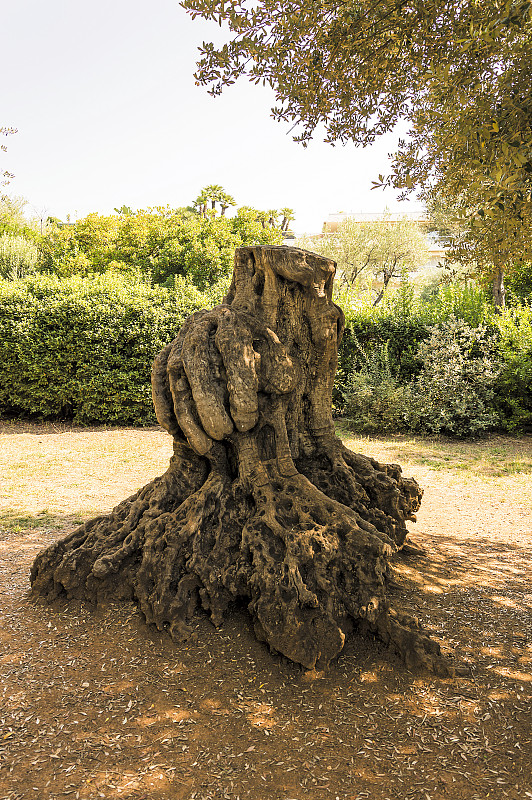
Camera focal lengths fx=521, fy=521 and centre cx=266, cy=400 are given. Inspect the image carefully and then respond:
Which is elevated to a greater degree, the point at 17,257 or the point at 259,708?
the point at 17,257

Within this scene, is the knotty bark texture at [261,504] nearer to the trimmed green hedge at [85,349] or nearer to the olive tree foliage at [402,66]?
the olive tree foliage at [402,66]

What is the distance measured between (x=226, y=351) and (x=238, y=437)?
2.34ft

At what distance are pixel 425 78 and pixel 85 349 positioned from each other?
32.5 feet

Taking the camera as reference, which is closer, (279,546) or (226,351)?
(279,546)

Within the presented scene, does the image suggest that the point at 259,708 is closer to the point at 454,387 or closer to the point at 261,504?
the point at 261,504

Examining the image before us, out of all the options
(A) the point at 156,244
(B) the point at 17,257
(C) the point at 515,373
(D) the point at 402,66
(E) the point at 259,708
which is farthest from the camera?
(A) the point at 156,244

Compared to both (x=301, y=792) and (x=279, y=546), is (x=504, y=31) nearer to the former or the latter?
(x=279, y=546)

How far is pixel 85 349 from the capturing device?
40.4 feet

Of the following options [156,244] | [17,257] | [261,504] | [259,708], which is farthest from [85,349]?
[17,257]

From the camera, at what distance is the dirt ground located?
8.61ft

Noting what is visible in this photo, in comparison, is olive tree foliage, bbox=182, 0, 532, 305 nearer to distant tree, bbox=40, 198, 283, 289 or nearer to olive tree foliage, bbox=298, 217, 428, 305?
distant tree, bbox=40, 198, 283, 289

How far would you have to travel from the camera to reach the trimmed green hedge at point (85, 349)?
1233 cm

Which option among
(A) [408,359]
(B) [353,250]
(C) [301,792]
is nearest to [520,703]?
(C) [301,792]

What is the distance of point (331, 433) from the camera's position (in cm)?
492
